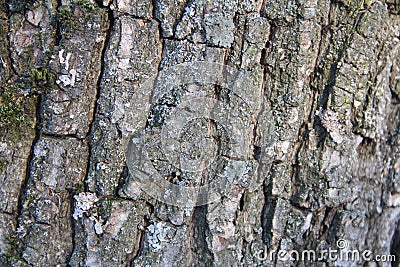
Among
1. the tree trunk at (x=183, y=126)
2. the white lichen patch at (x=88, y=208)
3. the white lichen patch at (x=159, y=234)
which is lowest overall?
the white lichen patch at (x=159, y=234)

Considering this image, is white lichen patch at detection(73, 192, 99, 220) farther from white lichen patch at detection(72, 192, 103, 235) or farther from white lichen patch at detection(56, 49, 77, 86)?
white lichen patch at detection(56, 49, 77, 86)

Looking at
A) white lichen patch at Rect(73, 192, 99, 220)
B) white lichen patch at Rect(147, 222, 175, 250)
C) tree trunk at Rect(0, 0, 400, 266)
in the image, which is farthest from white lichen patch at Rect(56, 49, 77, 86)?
white lichen patch at Rect(147, 222, 175, 250)

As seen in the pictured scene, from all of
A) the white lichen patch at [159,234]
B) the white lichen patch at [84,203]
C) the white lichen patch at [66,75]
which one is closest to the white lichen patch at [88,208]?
the white lichen patch at [84,203]

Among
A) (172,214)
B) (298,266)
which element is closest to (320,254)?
(298,266)

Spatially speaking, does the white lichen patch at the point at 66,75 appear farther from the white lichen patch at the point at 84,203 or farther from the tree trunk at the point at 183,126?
the white lichen patch at the point at 84,203

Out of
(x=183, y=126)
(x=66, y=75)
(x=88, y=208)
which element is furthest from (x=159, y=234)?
(x=66, y=75)

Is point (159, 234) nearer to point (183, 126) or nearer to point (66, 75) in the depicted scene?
point (183, 126)

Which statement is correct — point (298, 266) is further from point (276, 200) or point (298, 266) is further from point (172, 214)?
point (172, 214)

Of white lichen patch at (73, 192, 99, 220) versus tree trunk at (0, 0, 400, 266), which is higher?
tree trunk at (0, 0, 400, 266)
